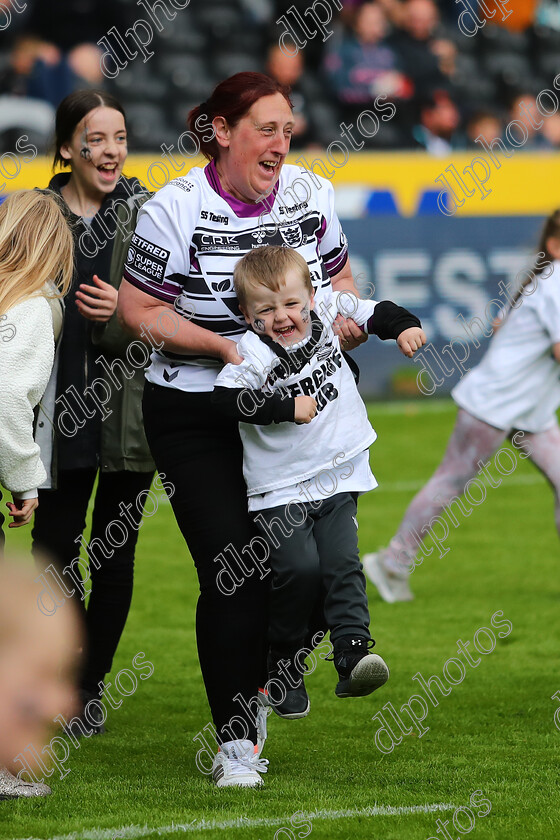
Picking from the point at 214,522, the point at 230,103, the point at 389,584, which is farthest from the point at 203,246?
the point at 389,584

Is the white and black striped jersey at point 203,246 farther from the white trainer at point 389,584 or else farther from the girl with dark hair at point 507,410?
the white trainer at point 389,584

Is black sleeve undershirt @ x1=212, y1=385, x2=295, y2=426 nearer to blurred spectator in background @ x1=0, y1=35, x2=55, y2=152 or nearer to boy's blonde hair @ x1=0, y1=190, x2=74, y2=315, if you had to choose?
boy's blonde hair @ x1=0, y1=190, x2=74, y2=315

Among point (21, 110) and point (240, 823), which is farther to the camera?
point (21, 110)

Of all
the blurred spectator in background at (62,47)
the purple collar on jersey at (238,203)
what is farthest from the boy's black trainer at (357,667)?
the blurred spectator in background at (62,47)

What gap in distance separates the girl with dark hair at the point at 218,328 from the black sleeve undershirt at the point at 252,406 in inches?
4.4

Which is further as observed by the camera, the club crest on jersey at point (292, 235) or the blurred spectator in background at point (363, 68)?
the blurred spectator in background at point (363, 68)

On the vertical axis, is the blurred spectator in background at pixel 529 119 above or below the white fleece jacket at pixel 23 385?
below

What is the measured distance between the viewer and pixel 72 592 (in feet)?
13.7

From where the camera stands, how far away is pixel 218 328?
12.0ft

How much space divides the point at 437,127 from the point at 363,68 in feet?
4.01

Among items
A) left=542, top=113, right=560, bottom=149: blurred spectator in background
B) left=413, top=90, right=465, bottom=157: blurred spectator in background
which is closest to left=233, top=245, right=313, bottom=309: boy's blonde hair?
left=413, top=90, right=465, bottom=157: blurred spectator in background

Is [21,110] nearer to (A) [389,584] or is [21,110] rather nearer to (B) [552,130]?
(B) [552,130]

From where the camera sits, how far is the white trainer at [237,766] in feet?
12.0

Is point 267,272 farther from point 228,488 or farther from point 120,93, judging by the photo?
point 120,93
